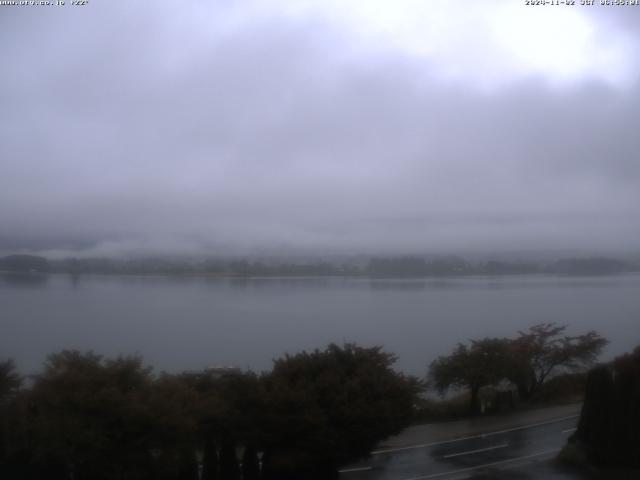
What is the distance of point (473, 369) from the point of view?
23.5 metres

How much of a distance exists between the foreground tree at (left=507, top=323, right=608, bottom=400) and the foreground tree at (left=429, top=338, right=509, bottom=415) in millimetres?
1242

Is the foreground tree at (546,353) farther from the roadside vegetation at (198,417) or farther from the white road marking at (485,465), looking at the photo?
the roadside vegetation at (198,417)

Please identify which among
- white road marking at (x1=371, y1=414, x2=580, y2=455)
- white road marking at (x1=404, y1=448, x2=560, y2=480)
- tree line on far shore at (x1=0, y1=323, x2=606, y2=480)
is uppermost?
tree line on far shore at (x1=0, y1=323, x2=606, y2=480)

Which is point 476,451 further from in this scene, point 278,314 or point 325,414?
point 278,314

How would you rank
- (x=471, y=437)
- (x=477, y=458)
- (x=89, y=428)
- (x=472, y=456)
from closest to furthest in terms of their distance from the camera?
(x=89, y=428), (x=477, y=458), (x=472, y=456), (x=471, y=437)

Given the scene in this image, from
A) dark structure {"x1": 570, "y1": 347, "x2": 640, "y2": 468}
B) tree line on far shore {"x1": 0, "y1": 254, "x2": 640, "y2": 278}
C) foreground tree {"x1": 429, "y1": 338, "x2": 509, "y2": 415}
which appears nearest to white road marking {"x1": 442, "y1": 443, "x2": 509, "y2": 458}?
dark structure {"x1": 570, "y1": 347, "x2": 640, "y2": 468}

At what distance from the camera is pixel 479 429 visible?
20.2 metres

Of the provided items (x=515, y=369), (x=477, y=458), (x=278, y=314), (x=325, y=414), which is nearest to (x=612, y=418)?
(x=477, y=458)

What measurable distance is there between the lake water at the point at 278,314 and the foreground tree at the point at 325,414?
28.4ft

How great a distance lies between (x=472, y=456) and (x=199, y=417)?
7437 mm

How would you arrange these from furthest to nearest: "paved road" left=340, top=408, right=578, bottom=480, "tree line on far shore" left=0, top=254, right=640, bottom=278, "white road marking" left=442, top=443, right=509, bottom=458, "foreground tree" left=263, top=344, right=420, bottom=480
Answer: "tree line on far shore" left=0, top=254, right=640, bottom=278, "white road marking" left=442, top=443, right=509, bottom=458, "paved road" left=340, top=408, right=578, bottom=480, "foreground tree" left=263, top=344, right=420, bottom=480

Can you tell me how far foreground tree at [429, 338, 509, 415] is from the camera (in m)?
23.5

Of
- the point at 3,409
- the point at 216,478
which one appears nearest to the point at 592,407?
the point at 216,478

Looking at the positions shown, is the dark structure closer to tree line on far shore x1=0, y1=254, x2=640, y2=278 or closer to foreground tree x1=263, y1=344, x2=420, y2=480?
foreground tree x1=263, y1=344, x2=420, y2=480
